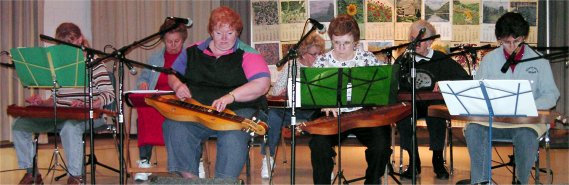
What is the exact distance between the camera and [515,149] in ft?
14.6

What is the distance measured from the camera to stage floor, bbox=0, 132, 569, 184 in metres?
5.52

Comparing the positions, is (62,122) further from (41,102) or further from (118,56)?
(118,56)

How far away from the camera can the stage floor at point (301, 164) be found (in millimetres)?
5516

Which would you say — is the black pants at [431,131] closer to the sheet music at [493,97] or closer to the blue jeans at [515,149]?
the blue jeans at [515,149]

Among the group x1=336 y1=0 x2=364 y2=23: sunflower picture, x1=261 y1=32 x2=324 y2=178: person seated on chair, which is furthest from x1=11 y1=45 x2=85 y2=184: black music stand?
x1=336 y1=0 x2=364 y2=23: sunflower picture

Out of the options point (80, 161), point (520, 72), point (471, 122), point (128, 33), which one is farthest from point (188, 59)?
A: point (128, 33)

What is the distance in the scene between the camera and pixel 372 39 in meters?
7.43

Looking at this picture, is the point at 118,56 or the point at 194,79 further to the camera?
the point at 194,79

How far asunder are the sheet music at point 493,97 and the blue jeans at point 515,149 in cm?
36

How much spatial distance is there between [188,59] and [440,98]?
181 centimetres

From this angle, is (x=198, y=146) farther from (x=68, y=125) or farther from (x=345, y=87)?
(x=68, y=125)

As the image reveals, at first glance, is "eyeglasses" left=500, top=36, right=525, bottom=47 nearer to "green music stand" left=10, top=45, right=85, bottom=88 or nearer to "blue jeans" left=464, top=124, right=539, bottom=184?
"blue jeans" left=464, top=124, right=539, bottom=184

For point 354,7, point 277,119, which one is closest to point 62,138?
point 277,119

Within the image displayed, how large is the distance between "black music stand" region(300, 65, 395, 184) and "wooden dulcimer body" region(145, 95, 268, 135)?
1.07 ft
